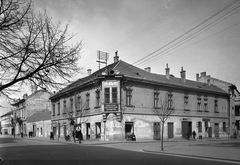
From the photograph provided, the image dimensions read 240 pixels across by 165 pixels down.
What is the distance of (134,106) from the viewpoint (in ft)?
109

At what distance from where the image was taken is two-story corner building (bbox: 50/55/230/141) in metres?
31.8

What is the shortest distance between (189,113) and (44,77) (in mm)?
32983

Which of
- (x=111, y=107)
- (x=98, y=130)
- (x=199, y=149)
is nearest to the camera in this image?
(x=199, y=149)

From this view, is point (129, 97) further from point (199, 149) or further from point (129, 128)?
point (199, 149)

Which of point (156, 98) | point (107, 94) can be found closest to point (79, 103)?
point (107, 94)

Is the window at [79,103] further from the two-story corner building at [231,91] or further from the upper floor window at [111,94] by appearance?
the two-story corner building at [231,91]

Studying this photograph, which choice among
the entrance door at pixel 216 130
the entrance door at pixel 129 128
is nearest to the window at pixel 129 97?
the entrance door at pixel 129 128

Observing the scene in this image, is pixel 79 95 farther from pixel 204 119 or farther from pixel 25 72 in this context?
pixel 25 72

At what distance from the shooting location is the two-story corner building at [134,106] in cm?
3180

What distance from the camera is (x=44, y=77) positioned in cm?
1086

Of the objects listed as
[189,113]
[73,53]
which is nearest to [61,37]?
[73,53]

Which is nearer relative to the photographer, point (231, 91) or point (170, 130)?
point (170, 130)

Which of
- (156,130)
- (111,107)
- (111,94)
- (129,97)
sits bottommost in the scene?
(156,130)

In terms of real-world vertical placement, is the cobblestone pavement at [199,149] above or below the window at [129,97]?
below
